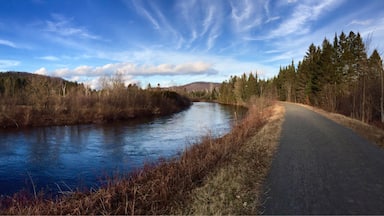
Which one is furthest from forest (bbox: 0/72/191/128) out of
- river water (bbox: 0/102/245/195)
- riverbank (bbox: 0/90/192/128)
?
river water (bbox: 0/102/245/195)

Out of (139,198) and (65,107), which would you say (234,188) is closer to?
(139,198)

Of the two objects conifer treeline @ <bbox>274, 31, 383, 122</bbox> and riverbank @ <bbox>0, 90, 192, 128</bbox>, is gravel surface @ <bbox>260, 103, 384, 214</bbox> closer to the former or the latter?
conifer treeline @ <bbox>274, 31, 383, 122</bbox>

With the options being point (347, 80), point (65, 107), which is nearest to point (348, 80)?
point (347, 80)

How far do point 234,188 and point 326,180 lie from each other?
2242mm

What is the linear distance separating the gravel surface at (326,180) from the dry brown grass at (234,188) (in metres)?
0.25

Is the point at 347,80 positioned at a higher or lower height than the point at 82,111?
higher

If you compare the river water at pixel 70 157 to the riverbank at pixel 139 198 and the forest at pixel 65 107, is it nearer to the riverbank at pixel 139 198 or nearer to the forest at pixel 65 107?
the riverbank at pixel 139 198

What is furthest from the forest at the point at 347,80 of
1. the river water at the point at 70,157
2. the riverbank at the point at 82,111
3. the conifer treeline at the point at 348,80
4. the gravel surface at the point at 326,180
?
the riverbank at the point at 82,111

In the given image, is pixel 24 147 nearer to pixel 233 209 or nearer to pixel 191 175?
pixel 191 175

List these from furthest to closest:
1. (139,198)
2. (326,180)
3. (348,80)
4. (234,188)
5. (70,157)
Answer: (348,80)
(70,157)
(326,180)
(234,188)
(139,198)

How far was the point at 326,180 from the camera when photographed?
6.50 meters

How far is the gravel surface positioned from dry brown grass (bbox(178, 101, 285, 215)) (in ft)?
0.83

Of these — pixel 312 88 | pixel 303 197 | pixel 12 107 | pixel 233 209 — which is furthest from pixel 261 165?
pixel 312 88

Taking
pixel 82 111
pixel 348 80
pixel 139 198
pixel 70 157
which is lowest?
pixel 70 157
